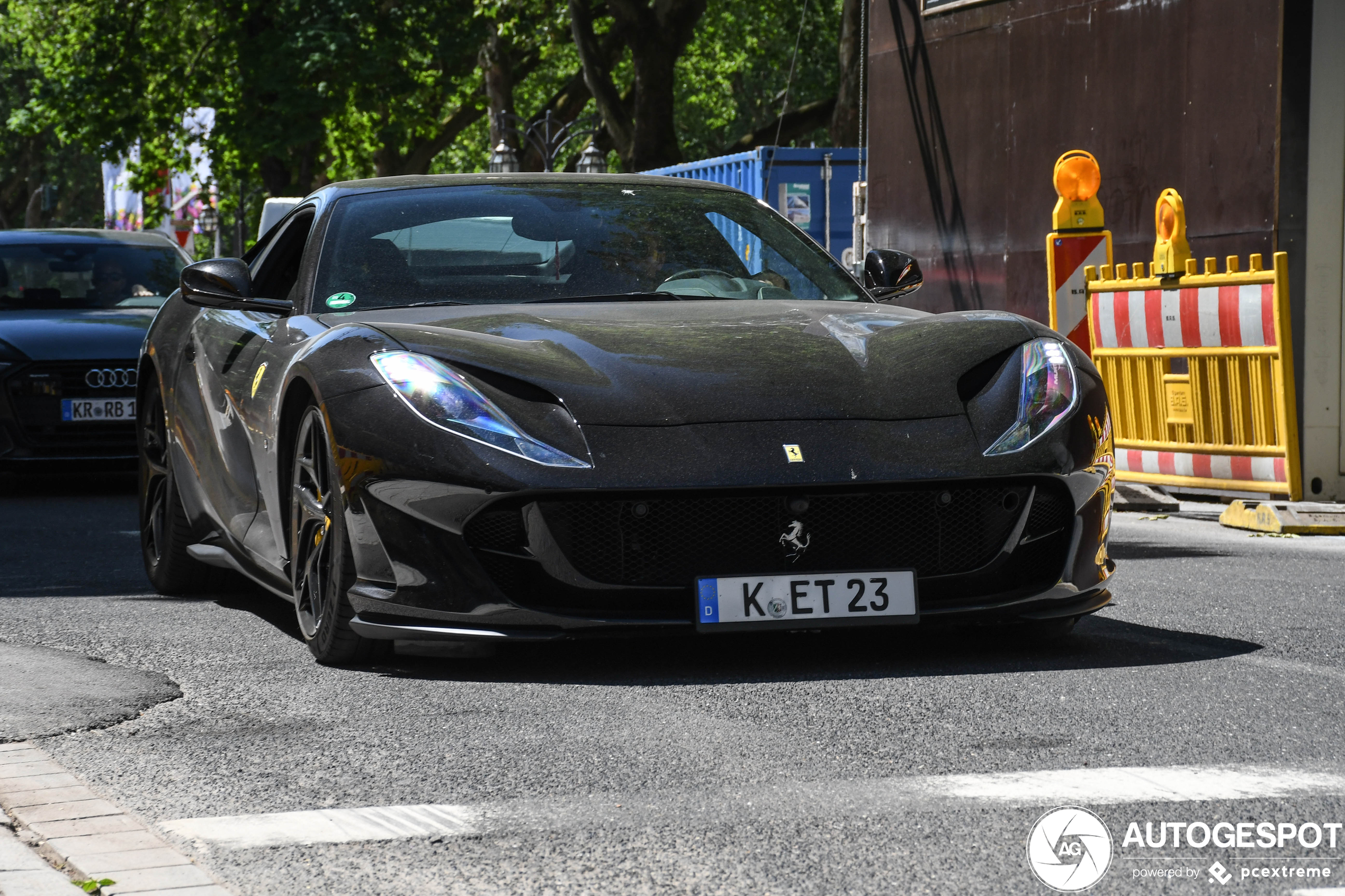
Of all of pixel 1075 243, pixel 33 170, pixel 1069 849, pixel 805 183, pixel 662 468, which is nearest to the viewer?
pixel 1069 849

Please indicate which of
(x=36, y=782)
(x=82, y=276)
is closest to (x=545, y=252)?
(x=36, y=782)

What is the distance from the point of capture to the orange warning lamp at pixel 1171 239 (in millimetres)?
11289

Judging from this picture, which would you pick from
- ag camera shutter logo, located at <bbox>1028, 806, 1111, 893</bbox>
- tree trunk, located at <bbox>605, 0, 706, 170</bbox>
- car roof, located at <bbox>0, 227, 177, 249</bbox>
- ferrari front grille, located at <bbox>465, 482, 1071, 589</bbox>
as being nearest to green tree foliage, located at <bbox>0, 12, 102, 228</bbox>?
tree trunk, located at <bbox>605, 0, 706, 170</bbox>

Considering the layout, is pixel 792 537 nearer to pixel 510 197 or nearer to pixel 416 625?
pixel 416 625

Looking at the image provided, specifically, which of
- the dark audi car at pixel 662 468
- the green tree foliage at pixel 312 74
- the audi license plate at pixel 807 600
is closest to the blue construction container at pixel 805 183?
the green tree foliage at pixel 312 74

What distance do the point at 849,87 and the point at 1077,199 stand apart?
45.7ft

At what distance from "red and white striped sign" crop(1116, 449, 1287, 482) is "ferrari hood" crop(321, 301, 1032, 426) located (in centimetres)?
551

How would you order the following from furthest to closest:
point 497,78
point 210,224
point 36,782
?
point 210,224 → point 497,78 → point 36,782

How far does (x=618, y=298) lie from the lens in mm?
5840

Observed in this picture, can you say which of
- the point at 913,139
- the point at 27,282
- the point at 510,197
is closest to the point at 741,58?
the point at 913,139

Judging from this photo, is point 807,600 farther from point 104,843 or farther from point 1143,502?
point 1143,502

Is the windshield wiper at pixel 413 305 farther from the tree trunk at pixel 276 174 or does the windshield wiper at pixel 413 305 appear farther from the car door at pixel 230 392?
the tree trunk at pixel 276 174

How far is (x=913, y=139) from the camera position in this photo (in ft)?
54.4

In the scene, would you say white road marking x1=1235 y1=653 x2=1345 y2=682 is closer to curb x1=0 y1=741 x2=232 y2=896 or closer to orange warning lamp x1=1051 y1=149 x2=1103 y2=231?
curb x1=0 y1=741 x2=232 y2=896
